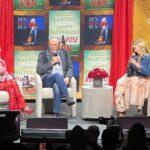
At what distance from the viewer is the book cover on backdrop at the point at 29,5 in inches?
372

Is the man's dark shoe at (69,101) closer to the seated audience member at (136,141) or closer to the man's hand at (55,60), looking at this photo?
the man's hand at (55,60)

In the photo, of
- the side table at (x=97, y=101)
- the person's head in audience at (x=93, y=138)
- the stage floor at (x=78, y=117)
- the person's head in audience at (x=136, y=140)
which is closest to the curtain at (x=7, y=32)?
the stage floor at (x=78, y=117)

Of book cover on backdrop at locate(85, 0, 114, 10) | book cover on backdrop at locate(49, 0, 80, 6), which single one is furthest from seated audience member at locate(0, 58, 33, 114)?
book cover on backdrop at locate(85, 0, 114, 10)

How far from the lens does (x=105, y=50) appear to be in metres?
9.68

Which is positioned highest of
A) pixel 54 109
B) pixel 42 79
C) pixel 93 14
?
pixel 93 14

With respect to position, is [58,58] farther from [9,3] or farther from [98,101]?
[9,3]

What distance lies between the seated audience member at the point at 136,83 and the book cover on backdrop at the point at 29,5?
2458 mm

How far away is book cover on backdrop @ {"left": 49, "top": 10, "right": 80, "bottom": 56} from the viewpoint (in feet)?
31.4

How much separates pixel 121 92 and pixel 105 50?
191 cm

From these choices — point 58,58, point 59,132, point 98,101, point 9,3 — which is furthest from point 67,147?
Answer: point 9,3

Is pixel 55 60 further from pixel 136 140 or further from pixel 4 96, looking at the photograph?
pixel 136 140

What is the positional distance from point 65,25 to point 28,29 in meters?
0.76

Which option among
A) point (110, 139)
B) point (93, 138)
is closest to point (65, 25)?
point (93, 138)

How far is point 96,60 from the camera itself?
9.72 meters
